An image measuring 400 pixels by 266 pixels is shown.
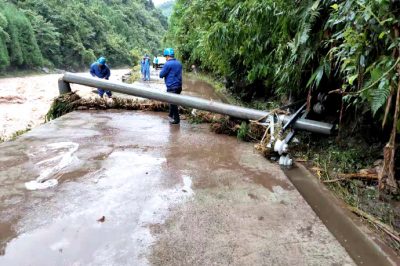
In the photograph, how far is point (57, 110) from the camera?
Result: 814 cm

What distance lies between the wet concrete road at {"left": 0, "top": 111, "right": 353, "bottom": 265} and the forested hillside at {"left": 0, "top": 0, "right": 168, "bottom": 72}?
116 ft

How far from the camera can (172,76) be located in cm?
736

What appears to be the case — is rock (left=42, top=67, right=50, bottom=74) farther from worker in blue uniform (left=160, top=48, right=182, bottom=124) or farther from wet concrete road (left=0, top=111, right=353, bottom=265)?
wet concrete road (left=0, top=111, right=353, bottom=265)

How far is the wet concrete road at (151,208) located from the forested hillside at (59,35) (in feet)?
116

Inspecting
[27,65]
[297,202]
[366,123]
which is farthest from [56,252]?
[27,65]

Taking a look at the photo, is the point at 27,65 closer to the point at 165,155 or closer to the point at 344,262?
the point at 165,155

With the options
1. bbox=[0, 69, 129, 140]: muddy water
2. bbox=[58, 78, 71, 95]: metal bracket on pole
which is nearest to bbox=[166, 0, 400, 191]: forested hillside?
bbox=[58, 78, 71, 95]: metal bracket on pole

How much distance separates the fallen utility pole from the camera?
557 centimetres

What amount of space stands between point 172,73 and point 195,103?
98cm

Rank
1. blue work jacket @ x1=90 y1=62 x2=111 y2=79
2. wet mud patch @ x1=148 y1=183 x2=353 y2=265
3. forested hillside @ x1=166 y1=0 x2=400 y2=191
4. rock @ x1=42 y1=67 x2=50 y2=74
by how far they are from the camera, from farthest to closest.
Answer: rock @ x1=42 y1=67 x2=50 y2=74 → blue work jacket @ x1=90 y1=62 x2=111 y2=79 → forested hillside @ x1=166 y1=0 x2=400 y2=191 → wet mud patch @ x1=148 y1=183 x2=353 y2=265

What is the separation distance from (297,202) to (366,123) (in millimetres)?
1945

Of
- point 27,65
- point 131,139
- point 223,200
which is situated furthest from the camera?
point 27,65

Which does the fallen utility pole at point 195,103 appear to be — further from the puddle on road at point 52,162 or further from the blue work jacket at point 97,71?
the puddle on road at point 52,162

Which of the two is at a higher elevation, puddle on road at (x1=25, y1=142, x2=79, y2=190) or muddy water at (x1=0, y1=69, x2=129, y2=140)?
puddle on road at (x1=25, y1=142, x2=79, y2=190)
